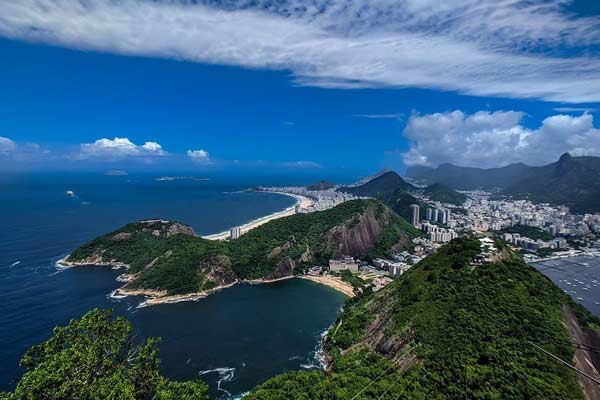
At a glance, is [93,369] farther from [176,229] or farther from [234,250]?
[176,229]

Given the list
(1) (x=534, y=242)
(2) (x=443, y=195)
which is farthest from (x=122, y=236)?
(2) (x=443, y=195)

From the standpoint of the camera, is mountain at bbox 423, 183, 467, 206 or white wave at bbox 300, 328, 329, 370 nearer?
white wave at bbox 300, 328, 329, 370

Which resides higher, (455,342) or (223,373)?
(455,342)

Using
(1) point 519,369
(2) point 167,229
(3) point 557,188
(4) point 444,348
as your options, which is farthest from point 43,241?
(3) point 557,188

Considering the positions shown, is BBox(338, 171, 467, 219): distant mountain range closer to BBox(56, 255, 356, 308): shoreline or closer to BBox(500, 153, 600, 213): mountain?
BBox(500, 153, 600, 213): mountain

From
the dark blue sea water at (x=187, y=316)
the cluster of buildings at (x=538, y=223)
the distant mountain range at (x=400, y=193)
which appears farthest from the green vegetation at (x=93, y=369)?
the distant mountain range at (x=400, y=193)

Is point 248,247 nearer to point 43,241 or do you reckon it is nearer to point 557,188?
point 43,241

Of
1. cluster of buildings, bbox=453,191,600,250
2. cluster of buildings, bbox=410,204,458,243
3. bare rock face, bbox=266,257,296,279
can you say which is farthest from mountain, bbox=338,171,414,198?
bare rock face, bbox=266,257,296,279
